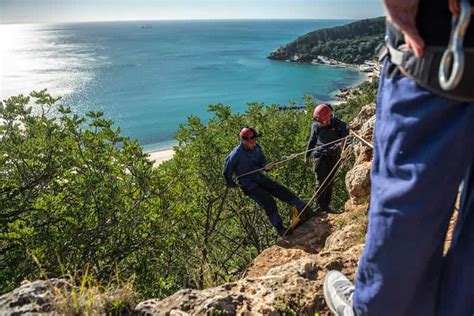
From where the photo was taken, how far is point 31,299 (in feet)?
7.86

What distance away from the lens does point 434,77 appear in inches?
48.6

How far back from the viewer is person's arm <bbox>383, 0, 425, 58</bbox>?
123cm

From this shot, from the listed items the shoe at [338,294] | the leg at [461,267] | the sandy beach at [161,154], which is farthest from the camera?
the sandy beach at [161,154]

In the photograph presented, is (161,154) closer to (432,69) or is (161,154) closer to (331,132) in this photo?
(331,132)

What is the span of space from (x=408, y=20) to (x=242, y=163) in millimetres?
5443

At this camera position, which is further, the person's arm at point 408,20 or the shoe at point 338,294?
the shoe at point 338,294

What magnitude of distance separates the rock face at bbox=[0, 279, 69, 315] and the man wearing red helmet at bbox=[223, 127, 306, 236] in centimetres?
427

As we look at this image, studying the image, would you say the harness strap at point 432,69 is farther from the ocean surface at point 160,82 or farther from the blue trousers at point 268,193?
the ocean surface at point 160,82

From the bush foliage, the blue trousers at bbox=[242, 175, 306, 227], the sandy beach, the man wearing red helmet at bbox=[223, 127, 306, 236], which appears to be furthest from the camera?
the sandy beach

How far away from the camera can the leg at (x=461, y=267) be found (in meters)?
1.43

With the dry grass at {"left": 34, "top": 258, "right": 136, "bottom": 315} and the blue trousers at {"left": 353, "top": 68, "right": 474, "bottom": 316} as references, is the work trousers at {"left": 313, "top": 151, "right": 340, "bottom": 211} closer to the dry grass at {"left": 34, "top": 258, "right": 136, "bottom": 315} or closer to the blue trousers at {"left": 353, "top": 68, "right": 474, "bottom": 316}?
the dry grass at {"left": 34, "top": 258, "right": 136, "bottom": 315}

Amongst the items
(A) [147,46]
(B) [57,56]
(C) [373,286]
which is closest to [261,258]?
(C) [373,286]

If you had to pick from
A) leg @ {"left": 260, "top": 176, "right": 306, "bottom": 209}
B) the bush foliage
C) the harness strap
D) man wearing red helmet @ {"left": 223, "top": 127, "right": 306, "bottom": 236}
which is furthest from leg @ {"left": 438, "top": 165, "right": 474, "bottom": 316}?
leg @ {"left": 260, "top": 176, "right": 306, "bottom": 209}

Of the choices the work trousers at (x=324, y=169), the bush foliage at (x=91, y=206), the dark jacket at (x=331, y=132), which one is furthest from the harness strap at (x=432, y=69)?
the work trousers at (x=324, y=169)
